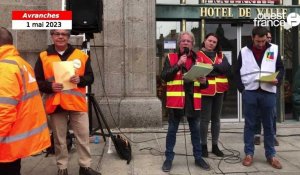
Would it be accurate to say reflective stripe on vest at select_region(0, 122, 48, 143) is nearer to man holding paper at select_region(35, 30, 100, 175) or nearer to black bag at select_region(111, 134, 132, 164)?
man holding paper at select_region(35, 30, 100, 175)

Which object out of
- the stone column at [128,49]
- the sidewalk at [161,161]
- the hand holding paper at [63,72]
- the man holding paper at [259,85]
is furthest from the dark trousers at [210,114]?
the stone column at [128,49]

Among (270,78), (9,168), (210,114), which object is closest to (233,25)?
(210,114)

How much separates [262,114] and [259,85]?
46cm

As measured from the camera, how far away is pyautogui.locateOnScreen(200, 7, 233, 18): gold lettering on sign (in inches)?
396

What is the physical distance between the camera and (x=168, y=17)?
10086mm

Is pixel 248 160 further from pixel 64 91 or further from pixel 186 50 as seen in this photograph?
pixel 64 91

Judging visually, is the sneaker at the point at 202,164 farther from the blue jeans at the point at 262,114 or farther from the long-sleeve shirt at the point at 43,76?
the long-sleeve shirt at the point at 43,76

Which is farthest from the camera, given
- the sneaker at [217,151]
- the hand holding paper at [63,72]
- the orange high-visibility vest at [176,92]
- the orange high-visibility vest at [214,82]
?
the sneaker at [217,151]

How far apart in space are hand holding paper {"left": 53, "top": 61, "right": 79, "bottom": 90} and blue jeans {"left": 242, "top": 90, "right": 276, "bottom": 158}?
2.66 m

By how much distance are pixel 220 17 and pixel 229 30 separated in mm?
452

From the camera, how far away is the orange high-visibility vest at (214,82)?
21.4ft

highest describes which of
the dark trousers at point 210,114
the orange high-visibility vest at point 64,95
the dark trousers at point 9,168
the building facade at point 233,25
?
the building facade at point 233,25

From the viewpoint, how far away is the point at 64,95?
17.8 ft

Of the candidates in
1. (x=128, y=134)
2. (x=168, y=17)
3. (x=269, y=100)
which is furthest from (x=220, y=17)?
(x=269, y=100)
